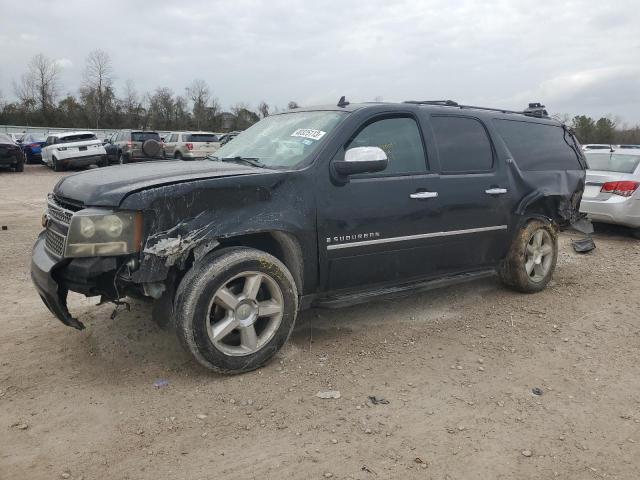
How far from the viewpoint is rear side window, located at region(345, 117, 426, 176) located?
4.04 meters

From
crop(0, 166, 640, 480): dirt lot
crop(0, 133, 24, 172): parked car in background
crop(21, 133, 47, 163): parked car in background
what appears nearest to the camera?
crop(0, 166, 640, 480): dirt lot

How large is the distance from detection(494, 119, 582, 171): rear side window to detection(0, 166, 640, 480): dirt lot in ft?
4.88

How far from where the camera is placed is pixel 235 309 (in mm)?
3363

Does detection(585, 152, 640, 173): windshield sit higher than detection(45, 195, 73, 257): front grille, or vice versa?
detection(585, 152, 640, 173): windshield

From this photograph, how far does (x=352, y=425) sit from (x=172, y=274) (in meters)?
1.45

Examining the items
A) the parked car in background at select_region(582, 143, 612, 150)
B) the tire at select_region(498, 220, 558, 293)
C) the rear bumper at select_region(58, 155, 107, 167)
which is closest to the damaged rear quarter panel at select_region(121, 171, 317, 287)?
the tire at select_region(498, 220, 558, 293)

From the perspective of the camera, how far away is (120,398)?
3.15m

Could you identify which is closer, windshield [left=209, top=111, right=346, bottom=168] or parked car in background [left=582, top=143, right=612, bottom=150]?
windshield [left=209, top=111, right=346, bottom=168]

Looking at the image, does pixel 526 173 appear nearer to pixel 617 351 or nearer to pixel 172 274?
pixel 617 351

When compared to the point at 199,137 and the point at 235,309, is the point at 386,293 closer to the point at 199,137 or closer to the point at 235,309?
the point at 235,309

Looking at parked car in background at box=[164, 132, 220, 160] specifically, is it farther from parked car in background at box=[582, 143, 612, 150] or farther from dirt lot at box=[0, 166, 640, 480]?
dirt lot at box=[0, 166, 640, 480]

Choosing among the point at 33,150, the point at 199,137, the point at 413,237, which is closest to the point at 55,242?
the point at 413,237

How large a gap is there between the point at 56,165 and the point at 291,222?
20.9 metres

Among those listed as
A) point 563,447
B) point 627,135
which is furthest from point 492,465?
point 627,135
